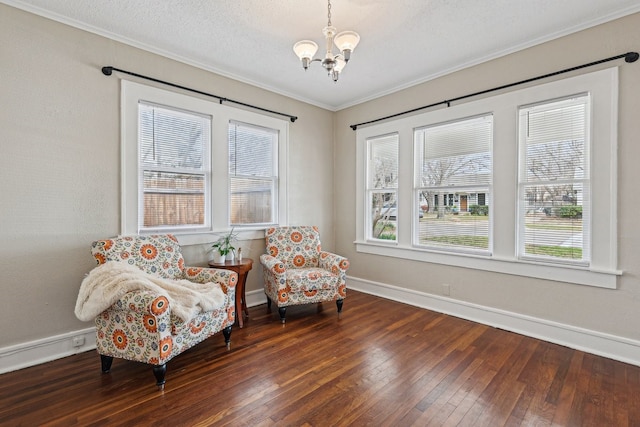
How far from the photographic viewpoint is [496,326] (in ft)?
10.4

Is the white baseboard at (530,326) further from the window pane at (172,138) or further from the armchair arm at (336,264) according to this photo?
the window pane at (172,138)

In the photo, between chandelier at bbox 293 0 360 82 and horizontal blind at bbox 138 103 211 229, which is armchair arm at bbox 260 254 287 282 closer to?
horizontal blind at bbox 138 103 211 229

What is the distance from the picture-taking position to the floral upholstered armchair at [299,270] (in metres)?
3.26

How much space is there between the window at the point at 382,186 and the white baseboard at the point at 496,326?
122 centimetres

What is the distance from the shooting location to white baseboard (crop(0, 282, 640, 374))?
2406 mm

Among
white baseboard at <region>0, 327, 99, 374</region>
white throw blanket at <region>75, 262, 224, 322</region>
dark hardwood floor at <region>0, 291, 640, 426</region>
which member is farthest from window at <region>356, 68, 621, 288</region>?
white baseboard at <region>0, 327, 99, 374</region>

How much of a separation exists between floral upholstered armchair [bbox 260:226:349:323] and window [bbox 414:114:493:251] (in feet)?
4.00

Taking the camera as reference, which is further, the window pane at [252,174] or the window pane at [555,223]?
the window pane at [252,174]

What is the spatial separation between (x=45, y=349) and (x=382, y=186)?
388cm

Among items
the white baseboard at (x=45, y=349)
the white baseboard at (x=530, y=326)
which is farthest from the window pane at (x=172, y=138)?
the white baseboard at (x=530, y=326)

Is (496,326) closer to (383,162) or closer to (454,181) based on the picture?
(454,181)

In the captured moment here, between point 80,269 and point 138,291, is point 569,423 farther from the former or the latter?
point 80,269

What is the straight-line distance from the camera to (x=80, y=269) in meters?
2.66

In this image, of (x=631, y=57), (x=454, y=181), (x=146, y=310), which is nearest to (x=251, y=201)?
(x=146, y=310)
